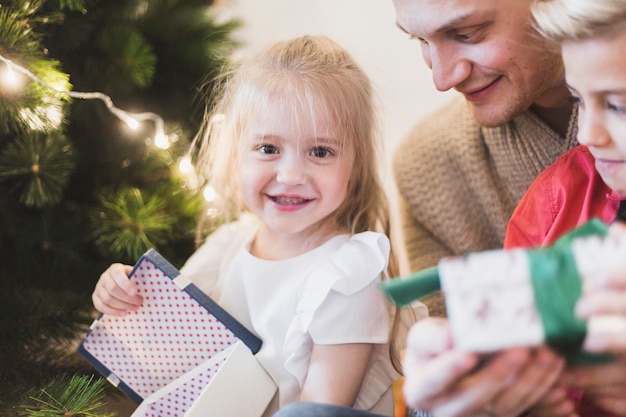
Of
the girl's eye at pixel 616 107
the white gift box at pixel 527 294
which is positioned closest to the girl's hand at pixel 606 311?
the white gift box at pixel 527 294

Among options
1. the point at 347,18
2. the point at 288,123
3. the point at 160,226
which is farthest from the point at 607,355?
the point at 347,18

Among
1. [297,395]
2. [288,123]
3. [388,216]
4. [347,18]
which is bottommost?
[297,395]

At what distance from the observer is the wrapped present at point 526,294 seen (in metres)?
0.51

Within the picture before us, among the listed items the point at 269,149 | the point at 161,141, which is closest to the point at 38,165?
the point at 161,141

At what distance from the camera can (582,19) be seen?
688 mm


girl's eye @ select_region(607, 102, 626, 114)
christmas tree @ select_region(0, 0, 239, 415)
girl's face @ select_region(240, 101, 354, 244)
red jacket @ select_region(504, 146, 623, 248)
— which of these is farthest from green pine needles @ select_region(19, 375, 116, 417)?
girl's eye @ select_region(607, 102, 626, 114)

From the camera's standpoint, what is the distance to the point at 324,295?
3.03ft

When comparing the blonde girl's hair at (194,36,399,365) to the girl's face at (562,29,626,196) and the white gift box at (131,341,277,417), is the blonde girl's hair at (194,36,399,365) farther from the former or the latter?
the girl's face at (562,29,626,196)

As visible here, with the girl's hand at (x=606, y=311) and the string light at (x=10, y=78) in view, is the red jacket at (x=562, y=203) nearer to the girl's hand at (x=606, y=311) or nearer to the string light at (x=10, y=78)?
the girl's hand at (x=606, y=311)

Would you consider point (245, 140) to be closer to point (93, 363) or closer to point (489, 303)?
point (93, 363)

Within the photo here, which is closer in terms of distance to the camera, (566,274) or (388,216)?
(566,274)

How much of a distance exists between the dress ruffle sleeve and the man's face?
0.90 ft

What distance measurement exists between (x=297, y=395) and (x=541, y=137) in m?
0.58

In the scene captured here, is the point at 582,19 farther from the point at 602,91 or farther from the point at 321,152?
the point at 321,152
